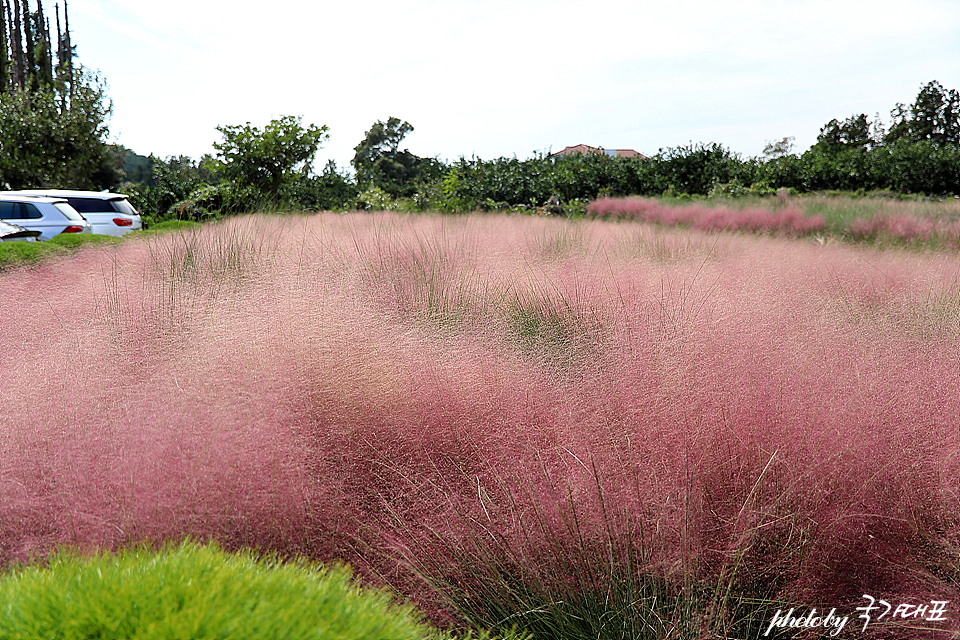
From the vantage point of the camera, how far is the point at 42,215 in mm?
12227

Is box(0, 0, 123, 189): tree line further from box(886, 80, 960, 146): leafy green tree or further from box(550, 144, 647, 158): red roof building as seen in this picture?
box(886, 80, 960, 146): leafy green tree

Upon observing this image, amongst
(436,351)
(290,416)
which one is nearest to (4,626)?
(290,416)

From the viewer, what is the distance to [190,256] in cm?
484

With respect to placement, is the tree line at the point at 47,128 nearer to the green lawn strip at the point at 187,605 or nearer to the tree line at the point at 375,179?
the tree line at the point at 375,179

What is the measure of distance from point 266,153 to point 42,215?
169 inches

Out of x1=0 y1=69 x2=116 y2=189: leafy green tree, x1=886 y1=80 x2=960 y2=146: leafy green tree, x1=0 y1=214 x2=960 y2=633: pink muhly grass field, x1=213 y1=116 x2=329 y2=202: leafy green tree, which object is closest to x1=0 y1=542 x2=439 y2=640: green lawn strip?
x1=0 y1=214 x2=960 y2=633: pink muhly grass field

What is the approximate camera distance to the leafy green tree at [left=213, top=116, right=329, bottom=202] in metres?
13.1

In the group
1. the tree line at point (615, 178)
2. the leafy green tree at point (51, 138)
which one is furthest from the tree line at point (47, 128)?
the tree line at point (615, 178)

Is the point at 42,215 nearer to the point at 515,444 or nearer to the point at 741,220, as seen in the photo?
the point at 741,220

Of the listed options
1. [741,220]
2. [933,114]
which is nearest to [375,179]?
[741,220]

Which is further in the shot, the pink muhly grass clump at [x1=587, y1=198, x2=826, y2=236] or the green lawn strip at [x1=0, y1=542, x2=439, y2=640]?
the pink muhly grass clump at [x1=587, y1=198, x2=826, y2=236]

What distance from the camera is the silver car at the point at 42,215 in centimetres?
1205

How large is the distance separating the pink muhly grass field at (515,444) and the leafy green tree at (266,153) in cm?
1070

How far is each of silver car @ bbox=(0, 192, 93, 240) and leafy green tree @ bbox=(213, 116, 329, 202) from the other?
282cm
